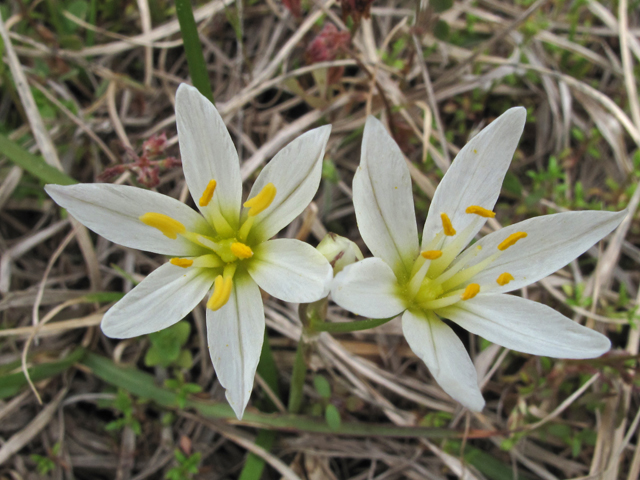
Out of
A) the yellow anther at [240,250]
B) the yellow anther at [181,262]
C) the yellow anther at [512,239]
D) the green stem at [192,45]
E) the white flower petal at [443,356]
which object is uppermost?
the green stem at [192,45]

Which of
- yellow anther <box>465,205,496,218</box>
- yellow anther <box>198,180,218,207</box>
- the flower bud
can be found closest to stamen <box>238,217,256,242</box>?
yellow anther <box>198,180,218,207</box>

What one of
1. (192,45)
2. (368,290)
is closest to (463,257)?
(368,290)

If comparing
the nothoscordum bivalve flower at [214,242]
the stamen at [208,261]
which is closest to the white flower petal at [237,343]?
the nothoscordum bivalve flower at [214,242]

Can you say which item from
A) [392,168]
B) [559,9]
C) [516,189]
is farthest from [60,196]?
[559,9]

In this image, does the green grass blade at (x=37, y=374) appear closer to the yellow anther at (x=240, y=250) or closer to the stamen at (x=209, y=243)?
the stamen at (x=209, y=243)

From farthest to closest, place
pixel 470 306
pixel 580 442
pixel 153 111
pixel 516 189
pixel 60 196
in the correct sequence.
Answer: pixel 153 111
pixel 516 189
pixel 580 442
pixel 470 306
pixel 60 196

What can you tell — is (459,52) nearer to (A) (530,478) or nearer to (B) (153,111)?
(B) (153,111)
